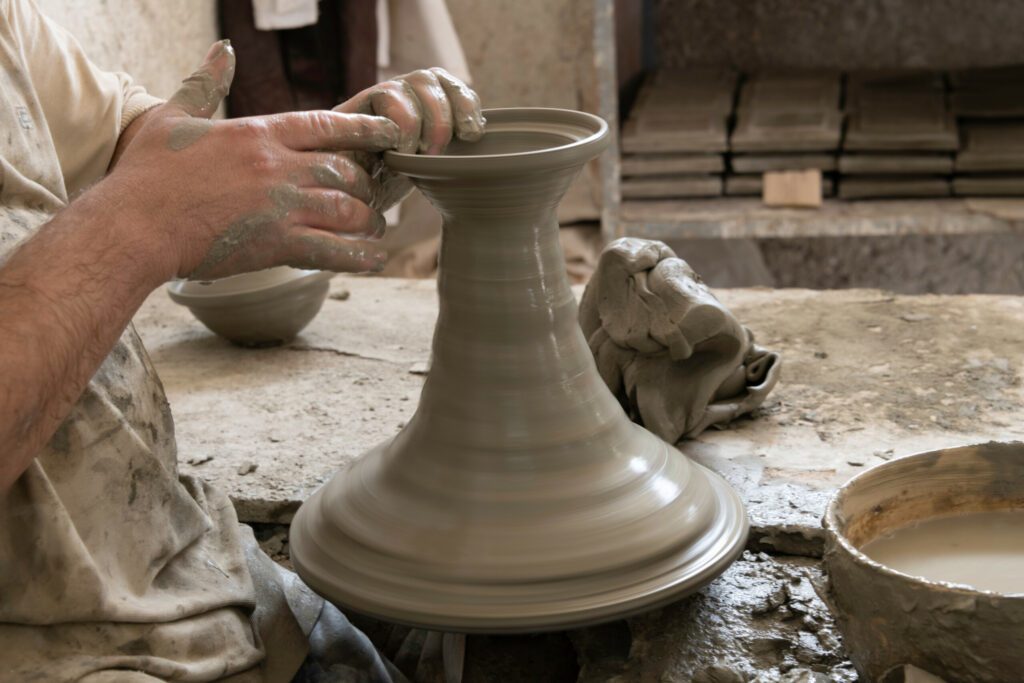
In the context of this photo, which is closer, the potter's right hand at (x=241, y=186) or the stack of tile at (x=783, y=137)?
the potter's right hand at (x=241, y=186)

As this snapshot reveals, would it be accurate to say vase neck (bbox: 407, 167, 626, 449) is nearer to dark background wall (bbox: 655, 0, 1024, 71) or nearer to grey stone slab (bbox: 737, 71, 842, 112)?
grey stone slab (bbox: 737, 71, 842, 112)

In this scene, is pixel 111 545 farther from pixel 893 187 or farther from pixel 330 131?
pixel 893 187

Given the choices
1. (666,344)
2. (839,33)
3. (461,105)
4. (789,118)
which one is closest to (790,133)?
(789,118)

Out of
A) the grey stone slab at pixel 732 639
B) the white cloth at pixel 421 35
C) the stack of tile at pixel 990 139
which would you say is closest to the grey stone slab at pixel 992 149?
the stack of tile at pixel 990 139

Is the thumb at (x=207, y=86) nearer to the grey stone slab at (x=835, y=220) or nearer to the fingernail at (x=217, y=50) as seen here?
the fingernail at (x=217, y=50)

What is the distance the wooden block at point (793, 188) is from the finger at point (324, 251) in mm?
2848

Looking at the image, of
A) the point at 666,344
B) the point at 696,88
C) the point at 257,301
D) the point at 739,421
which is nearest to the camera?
the point at 666,344

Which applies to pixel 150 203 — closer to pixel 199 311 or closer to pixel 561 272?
pixel 561 272

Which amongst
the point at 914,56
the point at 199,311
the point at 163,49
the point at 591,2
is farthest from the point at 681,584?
the point at 914,56

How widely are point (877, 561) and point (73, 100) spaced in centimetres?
132

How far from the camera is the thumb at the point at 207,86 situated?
4.60ft

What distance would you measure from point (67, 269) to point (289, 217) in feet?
0.85

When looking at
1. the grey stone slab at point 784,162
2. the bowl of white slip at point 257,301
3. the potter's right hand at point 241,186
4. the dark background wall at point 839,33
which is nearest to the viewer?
the potter's right hand at point 241,186

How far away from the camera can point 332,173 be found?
54.1 inches
